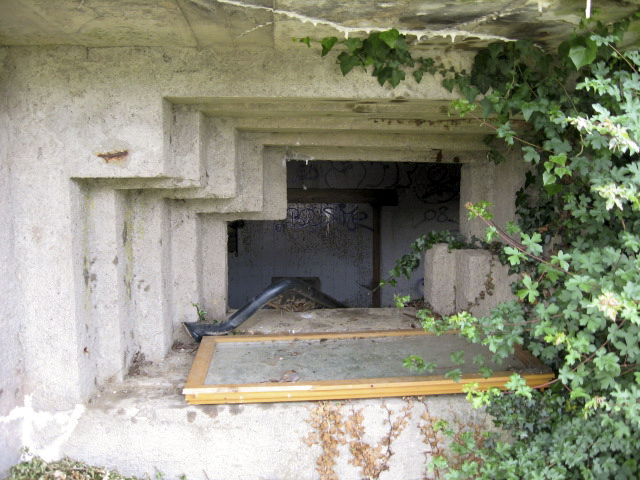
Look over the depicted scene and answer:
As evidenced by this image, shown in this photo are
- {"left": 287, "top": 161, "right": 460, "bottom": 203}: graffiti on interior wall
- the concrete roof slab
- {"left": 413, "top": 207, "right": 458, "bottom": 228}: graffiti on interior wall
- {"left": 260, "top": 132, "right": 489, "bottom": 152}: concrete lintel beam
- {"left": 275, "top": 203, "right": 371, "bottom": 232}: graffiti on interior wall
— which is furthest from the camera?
{"left": 275, "top": 203, "right": 371, "bottom": 232}: graffiti on interior wall

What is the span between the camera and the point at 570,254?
217cm

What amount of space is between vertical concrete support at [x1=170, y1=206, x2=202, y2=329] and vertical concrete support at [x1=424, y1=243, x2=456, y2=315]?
5.27 feet

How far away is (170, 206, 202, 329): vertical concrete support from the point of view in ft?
10.7

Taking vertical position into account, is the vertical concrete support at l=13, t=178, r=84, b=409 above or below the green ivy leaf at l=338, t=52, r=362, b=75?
below

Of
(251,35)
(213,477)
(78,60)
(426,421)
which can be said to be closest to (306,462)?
(213,477)

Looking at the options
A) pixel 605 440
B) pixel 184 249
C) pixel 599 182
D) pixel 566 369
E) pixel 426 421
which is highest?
pixel 599 182

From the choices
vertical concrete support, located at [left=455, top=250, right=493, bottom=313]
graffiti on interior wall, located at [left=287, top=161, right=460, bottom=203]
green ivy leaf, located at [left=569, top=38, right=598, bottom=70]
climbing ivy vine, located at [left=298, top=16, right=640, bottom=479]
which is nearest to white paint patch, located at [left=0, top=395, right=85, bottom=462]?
climbing ivy vine, located at [left=298, top=16, right=640, bottom=479]

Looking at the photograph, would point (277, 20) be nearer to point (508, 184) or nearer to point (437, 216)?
point (508, 184)

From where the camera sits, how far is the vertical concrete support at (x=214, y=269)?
3518mm

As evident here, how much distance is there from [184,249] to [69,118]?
1120 millimetres

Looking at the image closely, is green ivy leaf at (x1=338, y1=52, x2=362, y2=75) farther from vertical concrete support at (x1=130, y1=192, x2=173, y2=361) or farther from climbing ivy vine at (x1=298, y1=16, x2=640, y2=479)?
vertical concrete support at (x1=130, y1=192, x2=173, y2=361)

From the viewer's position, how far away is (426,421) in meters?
2.46

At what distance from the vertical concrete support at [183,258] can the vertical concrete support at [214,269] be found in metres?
0.21

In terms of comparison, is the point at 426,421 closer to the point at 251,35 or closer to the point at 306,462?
the point at 306,462
